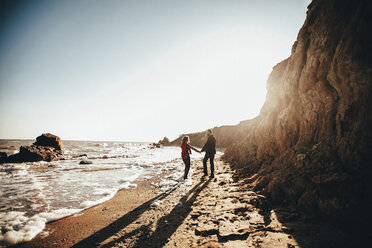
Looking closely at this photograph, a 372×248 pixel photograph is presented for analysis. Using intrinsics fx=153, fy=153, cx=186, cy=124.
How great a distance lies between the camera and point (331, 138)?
4242mm

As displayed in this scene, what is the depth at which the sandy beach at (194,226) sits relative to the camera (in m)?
2.90

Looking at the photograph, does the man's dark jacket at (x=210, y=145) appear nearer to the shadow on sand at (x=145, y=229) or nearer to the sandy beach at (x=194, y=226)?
the sandy beach at (x=194, y=226)

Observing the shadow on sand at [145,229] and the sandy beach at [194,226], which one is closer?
the sandy beach at [194,226]

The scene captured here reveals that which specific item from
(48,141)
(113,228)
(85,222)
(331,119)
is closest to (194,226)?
(113,228)

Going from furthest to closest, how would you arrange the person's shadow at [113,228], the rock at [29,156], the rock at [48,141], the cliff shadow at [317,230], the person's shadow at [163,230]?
the rock at [48,141] → the rock at [29,156] → the person's shadow at [113,228] → the person's shadow at [163,230] → the cliff shadow at [317,230]

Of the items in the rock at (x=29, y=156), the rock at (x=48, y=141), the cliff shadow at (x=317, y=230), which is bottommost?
the rock at (x=29, y=156)

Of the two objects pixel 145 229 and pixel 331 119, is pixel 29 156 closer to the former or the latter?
pixel 145 229

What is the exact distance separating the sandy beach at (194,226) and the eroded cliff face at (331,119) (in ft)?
2.25

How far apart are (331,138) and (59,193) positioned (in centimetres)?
1074

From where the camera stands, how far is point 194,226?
145 inches

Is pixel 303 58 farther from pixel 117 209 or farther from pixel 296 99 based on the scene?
pixel 117 209

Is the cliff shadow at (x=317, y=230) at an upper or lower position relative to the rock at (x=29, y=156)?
upper

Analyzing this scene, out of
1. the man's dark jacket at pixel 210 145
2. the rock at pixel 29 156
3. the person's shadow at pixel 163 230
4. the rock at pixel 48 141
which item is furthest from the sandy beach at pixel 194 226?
the rock at pixel 48 141

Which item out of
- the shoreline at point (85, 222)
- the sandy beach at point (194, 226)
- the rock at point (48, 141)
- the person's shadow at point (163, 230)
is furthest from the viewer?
the rock at point (48, 141)
